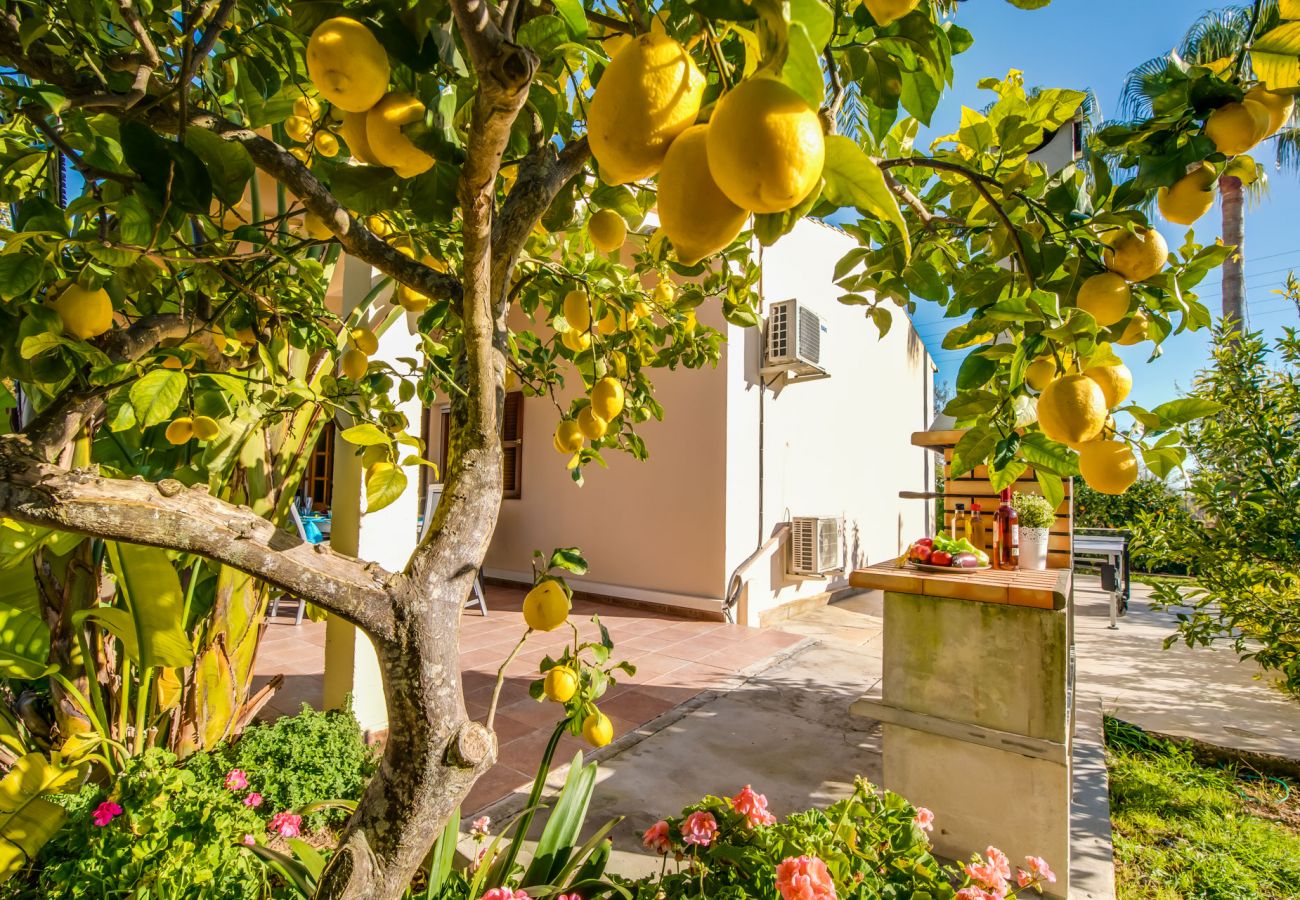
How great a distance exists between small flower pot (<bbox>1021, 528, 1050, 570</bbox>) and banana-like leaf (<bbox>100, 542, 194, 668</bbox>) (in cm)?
283

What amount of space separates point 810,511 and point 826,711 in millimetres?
3393

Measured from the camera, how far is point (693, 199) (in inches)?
17.0

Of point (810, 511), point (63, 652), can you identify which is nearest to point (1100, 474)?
point (63, 652)

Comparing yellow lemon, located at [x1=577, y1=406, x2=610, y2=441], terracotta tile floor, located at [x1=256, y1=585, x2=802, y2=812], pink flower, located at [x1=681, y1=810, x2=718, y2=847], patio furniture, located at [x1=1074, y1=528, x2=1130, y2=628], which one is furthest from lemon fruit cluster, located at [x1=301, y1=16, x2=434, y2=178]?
patio furniture, located at [x1=1074, y1=528, x2=1130, y2=628]

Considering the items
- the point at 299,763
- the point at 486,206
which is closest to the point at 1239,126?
the point at 486,206

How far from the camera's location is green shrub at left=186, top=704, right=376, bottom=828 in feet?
6.26

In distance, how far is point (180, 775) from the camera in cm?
155

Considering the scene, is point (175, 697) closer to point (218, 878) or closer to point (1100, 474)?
point (218, 878)

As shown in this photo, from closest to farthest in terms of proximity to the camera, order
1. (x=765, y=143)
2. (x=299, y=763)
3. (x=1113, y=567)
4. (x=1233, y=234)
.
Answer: (x=765, y=143), (x=299, y=763), (x=1113, y=567), (x=1233, y=234)

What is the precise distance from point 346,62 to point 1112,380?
998 mm

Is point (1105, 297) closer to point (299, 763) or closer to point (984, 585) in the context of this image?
point (984, 585)

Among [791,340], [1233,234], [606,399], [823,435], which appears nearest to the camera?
[606,399]

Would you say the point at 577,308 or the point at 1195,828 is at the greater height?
the point at 577,308

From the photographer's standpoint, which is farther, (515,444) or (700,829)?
(515,444)
